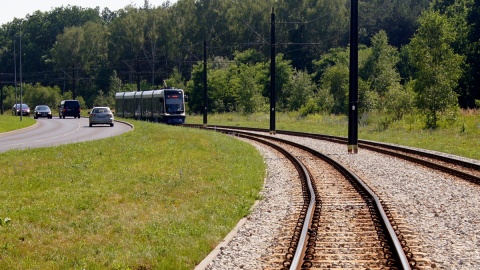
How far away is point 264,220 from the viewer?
1218cm

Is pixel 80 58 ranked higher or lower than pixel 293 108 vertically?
higher

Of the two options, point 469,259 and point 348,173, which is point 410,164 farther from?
point 469,259

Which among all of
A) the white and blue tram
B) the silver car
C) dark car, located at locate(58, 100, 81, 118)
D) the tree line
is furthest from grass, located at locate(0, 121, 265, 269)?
dark car, located at locate(58, 100, 81, 118)

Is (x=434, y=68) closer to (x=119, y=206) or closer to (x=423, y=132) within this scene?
(x=423, y=132)

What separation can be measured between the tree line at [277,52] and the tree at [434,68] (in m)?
0.07

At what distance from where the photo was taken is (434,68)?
4172 centimetres

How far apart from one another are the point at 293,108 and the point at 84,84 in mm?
79247

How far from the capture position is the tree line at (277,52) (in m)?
43.9

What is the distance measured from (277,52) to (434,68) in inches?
3177

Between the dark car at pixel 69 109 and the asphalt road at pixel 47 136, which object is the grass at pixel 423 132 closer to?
the asphalt road at pixel 47 136

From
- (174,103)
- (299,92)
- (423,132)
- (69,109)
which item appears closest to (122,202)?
(423,132)

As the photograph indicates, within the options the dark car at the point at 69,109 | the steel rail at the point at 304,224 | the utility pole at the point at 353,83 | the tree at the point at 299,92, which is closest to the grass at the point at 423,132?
the utility pole at the point at 353,83

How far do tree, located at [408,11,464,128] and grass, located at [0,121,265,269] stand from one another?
20.2 m

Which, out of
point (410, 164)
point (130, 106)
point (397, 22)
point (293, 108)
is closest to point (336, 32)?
point (397, 22)
